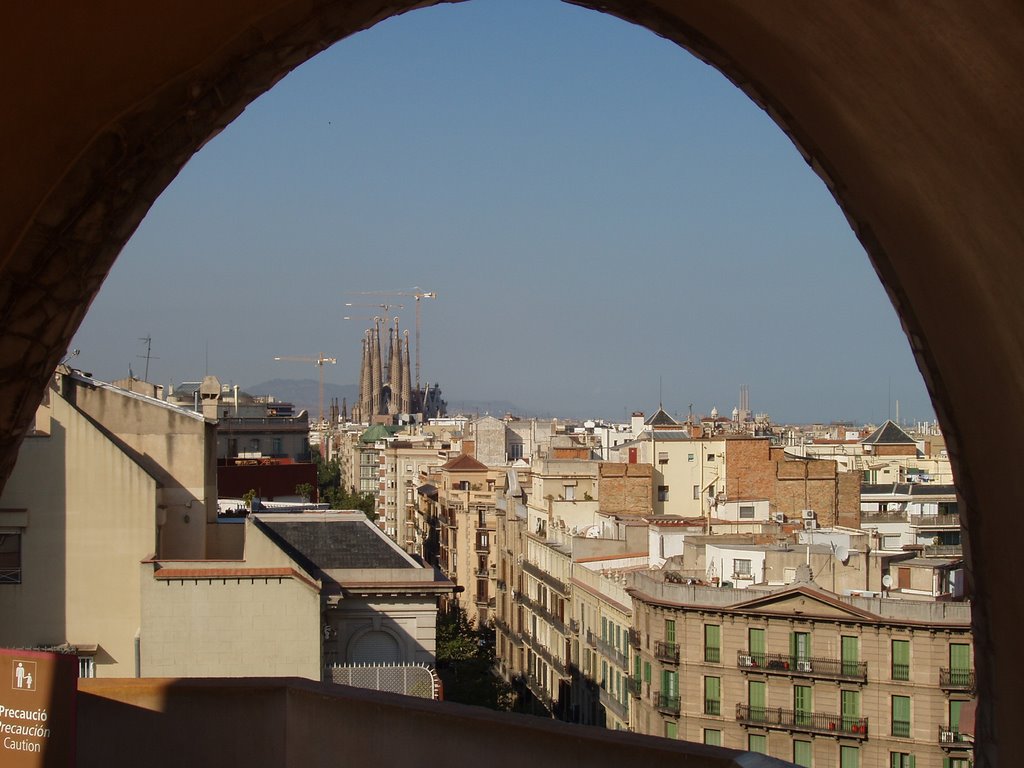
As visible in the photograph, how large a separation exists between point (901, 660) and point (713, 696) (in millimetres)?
2488

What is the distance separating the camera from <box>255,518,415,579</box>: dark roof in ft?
38.3

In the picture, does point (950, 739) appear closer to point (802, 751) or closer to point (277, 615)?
point (802, 751)

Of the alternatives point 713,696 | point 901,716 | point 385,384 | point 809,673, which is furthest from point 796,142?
point 385,384

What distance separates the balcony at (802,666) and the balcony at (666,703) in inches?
40.5

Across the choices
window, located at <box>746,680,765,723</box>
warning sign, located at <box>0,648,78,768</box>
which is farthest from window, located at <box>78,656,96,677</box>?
window, located at <box>746,680,765,723</box>

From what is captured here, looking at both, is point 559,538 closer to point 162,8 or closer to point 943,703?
point 943,703

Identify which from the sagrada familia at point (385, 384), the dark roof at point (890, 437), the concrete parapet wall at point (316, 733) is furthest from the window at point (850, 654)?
the sagrada familia at point (385, 384)

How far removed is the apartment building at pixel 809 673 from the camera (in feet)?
49.6

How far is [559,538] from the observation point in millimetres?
25328

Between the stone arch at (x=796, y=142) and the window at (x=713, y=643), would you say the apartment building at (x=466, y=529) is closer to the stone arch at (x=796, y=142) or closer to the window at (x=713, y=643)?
the window at (x=713, y=643)

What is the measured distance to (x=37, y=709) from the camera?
272 centimetres

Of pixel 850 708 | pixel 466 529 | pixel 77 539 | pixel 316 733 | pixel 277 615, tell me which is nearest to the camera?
pixel 316 733

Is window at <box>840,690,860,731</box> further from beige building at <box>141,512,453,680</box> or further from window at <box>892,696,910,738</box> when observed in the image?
beige building at <box>141,512,453,680</box>

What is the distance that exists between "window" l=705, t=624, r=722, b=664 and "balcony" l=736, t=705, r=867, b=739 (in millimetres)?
670
